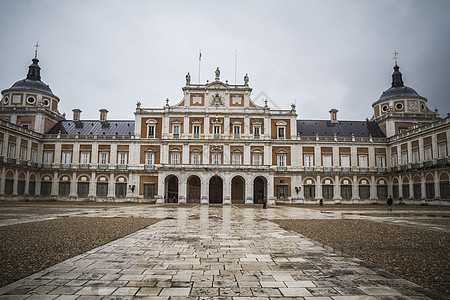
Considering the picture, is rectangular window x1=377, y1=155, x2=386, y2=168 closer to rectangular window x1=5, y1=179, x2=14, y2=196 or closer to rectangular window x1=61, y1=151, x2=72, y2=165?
rectangular window x1=61, y1=151, x2=72, y2=165

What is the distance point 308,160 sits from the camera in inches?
1785

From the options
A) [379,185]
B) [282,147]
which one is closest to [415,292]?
[282,147]

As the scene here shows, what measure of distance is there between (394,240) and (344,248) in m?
2.53

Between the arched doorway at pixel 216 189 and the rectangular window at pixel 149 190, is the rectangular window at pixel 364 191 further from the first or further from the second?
the rectangular window at pixel 149 190

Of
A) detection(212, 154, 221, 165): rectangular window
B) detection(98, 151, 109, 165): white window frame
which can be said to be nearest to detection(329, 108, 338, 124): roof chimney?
detection(212, 154, 221, 165): rectangular window

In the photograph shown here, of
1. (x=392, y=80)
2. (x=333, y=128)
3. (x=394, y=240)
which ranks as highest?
(x=392, y=80)

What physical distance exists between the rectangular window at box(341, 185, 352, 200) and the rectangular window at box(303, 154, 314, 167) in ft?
18.3

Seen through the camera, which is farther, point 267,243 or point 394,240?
point 394,240

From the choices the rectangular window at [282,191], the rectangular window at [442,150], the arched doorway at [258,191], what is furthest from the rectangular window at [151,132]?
the rectangular window at [442,150]

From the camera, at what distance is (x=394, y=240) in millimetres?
→ 9859

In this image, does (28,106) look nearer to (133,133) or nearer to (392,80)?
(133,133)

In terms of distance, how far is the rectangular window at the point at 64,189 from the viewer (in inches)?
1762

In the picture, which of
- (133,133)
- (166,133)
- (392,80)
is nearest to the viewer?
(166,133)

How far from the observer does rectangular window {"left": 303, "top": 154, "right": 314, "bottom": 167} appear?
45250 millimetres
